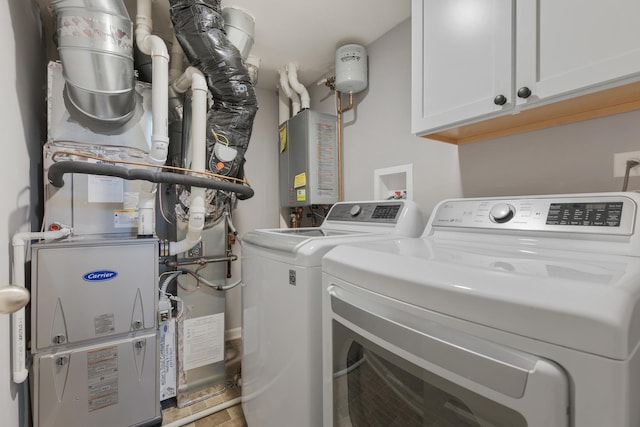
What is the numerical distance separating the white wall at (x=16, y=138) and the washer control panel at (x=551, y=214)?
181 centimetres

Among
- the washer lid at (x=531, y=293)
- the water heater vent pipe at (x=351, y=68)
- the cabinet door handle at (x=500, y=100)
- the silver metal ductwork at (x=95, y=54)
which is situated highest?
the water heater vent pipe at (x=351, y=68)

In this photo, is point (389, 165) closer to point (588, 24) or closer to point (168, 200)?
point (588, 24)

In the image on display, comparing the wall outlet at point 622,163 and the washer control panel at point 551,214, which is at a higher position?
the wall outlet at point 622,163

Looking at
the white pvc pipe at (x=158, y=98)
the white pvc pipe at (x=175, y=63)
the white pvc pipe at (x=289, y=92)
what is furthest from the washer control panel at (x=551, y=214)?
the white pvc pipe at (x=175, y=63)

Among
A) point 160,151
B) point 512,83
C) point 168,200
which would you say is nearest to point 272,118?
point 168,200

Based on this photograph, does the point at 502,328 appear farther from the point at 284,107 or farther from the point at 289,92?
the point at 284,107

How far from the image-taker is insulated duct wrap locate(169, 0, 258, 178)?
4.74ft

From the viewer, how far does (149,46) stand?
146cm

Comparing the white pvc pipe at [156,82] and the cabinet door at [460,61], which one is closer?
the cabinet door at [460,61]

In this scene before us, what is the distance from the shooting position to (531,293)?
0.42m

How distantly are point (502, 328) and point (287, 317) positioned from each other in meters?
0.71

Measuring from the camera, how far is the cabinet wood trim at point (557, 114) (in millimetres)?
874

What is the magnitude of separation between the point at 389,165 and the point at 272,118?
4.78 ft

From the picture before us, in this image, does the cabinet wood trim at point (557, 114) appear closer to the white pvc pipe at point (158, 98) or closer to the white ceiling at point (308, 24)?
the white ceiling at point (308, 24)
